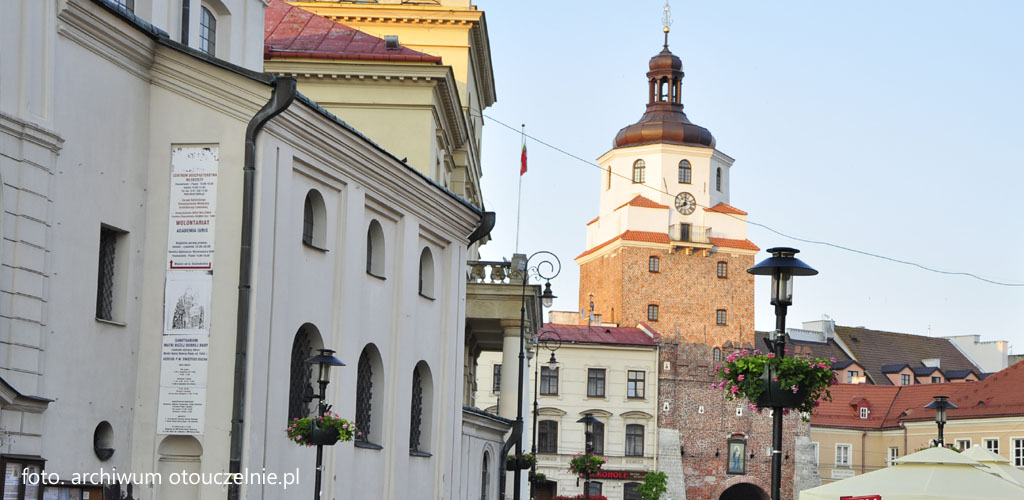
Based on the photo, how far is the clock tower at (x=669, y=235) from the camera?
275 ft

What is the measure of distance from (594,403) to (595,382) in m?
1.32

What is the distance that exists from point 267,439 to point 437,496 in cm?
784

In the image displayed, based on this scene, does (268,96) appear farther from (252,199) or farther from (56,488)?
(56,488)

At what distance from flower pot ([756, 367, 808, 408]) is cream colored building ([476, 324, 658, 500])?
57.4 meters

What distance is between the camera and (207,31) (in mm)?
21688

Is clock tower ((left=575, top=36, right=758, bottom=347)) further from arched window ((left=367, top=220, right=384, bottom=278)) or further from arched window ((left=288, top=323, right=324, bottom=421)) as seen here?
arched window ((left=288, top=323, right=324, bottom=421))

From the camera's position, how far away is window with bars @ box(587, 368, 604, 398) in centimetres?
7706

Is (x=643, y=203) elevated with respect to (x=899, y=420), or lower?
elevated

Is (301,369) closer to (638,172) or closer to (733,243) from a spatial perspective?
(733,243)

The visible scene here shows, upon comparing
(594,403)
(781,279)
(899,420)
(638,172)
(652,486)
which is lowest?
(652,486)

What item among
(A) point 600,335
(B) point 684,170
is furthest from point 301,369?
(B) point 684,170

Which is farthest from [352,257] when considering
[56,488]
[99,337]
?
[56,488]

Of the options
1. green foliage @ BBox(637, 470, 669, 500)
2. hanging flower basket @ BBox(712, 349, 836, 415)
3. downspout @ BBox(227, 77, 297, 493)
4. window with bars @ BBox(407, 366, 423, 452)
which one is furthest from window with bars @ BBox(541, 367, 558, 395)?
downspout @ BBox(227, 77, 297, 493)

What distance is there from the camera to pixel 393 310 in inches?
888
